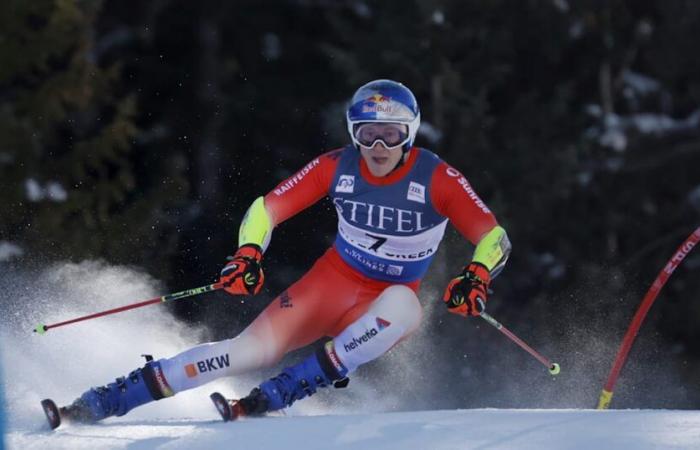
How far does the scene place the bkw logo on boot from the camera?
6.92m

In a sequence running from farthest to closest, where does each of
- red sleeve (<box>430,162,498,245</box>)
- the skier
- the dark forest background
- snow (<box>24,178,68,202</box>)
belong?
snow (<box>24,178,68,202</box>) < the dark forest background < red sleeve (<box>430,162,498,245</box>) < the skier

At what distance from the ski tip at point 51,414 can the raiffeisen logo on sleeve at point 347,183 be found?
5.37 feet

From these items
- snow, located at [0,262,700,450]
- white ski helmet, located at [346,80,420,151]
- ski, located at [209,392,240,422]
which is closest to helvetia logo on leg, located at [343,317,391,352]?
snow, located at [0,262,700,450]

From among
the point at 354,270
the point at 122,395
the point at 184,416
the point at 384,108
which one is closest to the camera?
the point at 122,395

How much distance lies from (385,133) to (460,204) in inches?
17.5

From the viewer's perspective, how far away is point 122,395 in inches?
269

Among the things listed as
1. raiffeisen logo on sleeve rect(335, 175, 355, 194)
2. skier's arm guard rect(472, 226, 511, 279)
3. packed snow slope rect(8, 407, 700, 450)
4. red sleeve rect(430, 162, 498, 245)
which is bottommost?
packed snow slope rect(8, 407, 700, 450)

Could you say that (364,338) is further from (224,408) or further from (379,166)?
(379,166)

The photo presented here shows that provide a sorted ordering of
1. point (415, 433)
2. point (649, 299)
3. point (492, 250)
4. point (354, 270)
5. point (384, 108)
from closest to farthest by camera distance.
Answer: point (415, 433) → point (492, 250) → point (384, 108) → point (354, 270) → point (649, 299)

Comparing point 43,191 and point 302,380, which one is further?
point 43,191

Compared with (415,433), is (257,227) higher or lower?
higher

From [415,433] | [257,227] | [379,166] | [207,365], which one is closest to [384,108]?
[379,166]

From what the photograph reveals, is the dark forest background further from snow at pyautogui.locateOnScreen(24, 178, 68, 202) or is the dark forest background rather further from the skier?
the skier

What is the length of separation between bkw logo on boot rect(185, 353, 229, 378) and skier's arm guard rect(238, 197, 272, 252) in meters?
0.52
